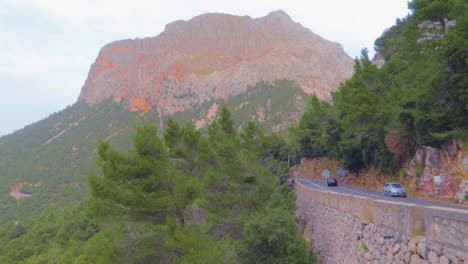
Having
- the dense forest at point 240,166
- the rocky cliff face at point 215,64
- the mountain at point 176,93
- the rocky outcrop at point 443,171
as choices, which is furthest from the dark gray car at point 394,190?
the rocky cliff face at point 215,64

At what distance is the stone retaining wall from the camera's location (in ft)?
19.0

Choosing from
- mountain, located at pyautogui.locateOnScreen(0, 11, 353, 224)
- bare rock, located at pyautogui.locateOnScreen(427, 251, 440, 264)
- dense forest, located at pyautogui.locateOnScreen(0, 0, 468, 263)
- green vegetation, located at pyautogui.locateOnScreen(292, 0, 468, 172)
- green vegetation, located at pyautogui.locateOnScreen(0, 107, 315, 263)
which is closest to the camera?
bare rock, located at pyautogui.locateOnScreen(427, 251, 440, 264)

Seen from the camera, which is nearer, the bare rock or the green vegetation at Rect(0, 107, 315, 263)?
the bare rock

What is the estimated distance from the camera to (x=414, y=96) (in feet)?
69.8

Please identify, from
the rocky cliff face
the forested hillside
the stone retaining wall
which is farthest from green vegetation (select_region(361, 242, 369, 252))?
the rocky cliff face

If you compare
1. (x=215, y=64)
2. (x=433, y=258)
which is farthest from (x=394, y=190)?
(x=215, y=64)

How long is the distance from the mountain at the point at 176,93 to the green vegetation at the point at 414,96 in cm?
6412

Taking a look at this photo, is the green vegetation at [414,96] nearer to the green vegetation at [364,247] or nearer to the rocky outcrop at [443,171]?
the rocky outcrop at [443,171]

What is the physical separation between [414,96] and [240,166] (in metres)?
10.3

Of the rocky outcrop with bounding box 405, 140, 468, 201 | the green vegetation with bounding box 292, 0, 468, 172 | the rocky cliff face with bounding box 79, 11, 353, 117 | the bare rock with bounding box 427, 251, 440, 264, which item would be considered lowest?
the rocky outcrop with bounding box 405, 140, 468, 201

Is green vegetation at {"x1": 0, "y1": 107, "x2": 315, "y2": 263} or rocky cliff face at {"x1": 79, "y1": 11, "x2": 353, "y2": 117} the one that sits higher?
rocky cliff face at {"x1": 79, "y1": 11, "x2": 353, "y2": 117}

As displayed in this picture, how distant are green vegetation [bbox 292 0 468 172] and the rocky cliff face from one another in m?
102

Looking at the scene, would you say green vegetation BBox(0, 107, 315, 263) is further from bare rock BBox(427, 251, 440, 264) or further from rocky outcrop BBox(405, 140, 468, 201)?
bare rock BBox(427, 251, 440, 264)

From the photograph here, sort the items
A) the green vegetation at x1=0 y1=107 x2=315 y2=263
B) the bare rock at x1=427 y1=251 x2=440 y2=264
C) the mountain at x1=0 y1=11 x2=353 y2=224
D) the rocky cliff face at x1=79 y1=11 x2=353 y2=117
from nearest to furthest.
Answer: the bare rock at x1=427 y1=251 x2=440 y2=264 → the green vegetation at x1=0 y1=107 x2=315 y2=263 → the mountain at x1=0 y1=11 x2=353 y2=224 → the rocky cliff face at x1=79 y1=11 x2=353 y2=117
